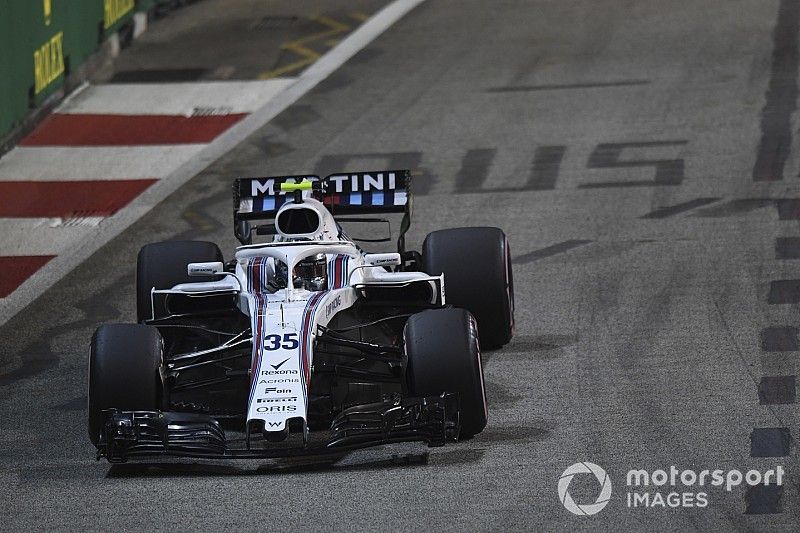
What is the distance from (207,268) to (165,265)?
671mm

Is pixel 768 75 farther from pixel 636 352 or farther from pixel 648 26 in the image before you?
pixel 636 352

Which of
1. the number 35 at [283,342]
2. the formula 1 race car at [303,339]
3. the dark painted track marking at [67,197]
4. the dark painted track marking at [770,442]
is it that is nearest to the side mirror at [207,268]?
the formula 1 race car at [303,339]

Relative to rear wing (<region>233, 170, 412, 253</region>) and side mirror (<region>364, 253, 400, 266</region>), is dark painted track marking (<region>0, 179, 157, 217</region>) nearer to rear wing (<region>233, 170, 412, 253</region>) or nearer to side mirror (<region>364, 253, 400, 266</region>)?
rear wing (<region>233, 170, 412, 253</region>)

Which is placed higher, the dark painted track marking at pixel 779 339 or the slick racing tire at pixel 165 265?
the slick racing tire at pixel 165 265

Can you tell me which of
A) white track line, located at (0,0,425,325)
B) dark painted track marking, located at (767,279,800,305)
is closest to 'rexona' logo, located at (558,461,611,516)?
dark painted track marking, located at (767,279,800,305)

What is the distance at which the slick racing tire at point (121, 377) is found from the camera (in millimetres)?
8961

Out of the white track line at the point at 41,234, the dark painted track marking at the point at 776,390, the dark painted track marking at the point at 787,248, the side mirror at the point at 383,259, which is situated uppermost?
the side mirror at the point at 383,259

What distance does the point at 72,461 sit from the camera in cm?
923

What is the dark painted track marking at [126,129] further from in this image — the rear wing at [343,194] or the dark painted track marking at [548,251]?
the rear wing at [343,194]

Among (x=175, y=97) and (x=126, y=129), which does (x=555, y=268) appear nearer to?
(x=126, y=129)

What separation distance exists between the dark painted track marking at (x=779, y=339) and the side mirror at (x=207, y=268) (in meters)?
3.45

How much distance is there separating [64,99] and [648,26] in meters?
7.76

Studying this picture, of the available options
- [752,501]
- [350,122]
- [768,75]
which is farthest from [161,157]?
[752,501]

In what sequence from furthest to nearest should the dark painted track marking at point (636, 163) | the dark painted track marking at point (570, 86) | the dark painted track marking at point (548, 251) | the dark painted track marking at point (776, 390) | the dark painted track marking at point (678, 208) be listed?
the dark painted track marking at point (570, 86)
the dark painted track marking at point (636, 163)
the dark painted track marking at point (678, 208)
the dark painted track marking at point (548, 251)
the dark painted track marking at point (776, 390)
